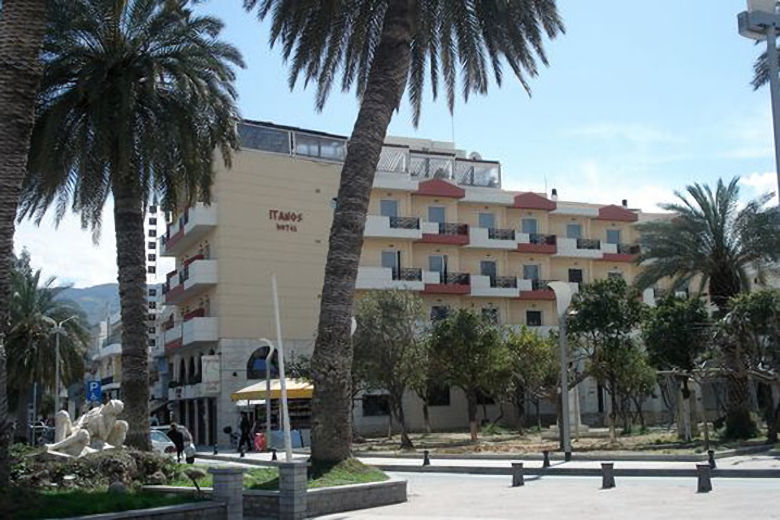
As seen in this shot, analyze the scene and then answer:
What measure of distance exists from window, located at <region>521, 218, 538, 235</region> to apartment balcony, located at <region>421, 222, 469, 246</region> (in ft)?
16.8

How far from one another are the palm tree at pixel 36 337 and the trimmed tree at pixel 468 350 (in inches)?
874

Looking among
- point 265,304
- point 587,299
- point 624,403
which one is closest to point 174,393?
point 265,304

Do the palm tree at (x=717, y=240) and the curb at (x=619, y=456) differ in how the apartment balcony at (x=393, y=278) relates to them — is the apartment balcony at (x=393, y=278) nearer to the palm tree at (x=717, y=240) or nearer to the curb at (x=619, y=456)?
the palm tree at (x=717, y=240)

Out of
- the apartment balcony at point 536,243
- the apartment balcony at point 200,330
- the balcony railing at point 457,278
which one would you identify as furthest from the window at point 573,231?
the apartment balcony at point 200,330

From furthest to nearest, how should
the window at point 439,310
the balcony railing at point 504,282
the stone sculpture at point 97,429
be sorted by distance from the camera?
the balcony railing at point 504,282, the window at point 439,310, the stone sculpture at point 97,429

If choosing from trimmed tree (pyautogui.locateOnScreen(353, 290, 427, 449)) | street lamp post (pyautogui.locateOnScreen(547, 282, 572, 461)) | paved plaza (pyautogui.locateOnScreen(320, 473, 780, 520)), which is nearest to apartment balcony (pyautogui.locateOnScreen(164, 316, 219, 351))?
trimmed tree (pyautogui.locateOnScreen(353, 290, 427, 449))

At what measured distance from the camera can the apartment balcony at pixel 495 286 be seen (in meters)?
60.3

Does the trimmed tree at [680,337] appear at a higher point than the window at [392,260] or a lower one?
lower

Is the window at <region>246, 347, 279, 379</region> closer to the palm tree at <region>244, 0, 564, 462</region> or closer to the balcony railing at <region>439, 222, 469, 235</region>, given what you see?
the balcony railing at <region>439, 222, 469, 235</region>

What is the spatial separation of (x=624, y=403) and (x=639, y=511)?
3174cm

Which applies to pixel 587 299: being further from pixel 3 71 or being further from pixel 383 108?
pixel 3 71

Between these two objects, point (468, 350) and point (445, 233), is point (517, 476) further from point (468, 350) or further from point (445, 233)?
point (445, 233)

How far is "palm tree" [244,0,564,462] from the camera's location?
19.1 m

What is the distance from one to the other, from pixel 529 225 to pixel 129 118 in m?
44.1
